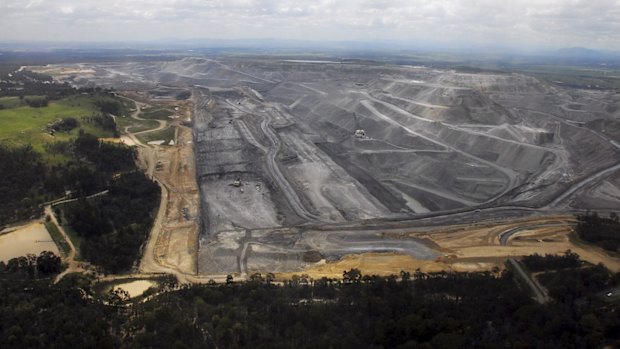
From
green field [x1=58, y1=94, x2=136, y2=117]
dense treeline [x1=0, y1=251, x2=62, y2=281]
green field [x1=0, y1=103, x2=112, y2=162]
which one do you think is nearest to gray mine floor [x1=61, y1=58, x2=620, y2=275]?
dense treeline [x1=0, y1=251, x2=62, y2=281]

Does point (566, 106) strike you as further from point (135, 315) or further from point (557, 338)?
point (135, 315)

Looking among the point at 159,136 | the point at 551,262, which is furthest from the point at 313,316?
the point at 159,136

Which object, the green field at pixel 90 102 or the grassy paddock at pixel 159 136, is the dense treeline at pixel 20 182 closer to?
the grassy paddock at pixel 159 136

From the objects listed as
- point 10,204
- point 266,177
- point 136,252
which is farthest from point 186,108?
point 136,252

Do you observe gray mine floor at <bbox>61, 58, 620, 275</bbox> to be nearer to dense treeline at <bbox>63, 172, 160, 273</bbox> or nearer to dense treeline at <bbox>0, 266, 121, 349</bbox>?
dense treeline at <bbox>63, 172, 160, 273</bbox>

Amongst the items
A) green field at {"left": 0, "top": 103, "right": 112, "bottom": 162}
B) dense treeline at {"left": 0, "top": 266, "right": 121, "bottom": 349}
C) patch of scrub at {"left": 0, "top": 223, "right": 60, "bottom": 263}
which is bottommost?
patch of scrub at {"left": 0, "top": 223, "right": 60, "bottom": 263}

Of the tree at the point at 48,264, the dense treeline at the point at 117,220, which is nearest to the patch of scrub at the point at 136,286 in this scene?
the dense treeline at the point at 117,220

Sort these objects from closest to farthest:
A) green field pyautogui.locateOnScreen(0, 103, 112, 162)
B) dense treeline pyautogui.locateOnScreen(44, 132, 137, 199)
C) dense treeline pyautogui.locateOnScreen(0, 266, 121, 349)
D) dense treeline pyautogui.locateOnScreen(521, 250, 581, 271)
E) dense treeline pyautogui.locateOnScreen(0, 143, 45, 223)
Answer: dense treeline pyautogui.locateOnScreen(0, 266, 121, 349)
dense treeline pyautogui.locateOnScreen(521, 250, 581, 271)
dense treeline pyautogui.locateOnScreen(0, 143, 45, 223)
dense treeline pyautogui.locateOnScreen(44, 132, 137, 199)
green field pyautogui.locateOnScreen(0, 103, 112, 162)
